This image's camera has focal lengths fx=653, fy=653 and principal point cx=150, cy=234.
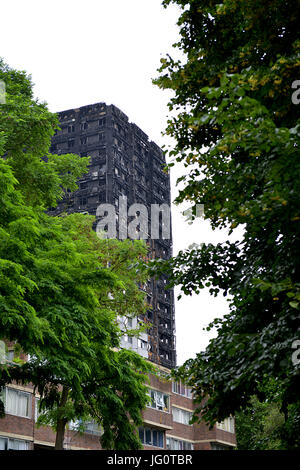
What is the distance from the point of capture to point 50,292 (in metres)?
17.9

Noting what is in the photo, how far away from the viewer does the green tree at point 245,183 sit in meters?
8.84

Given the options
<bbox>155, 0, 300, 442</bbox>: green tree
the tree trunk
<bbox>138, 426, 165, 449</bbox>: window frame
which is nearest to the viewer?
<bbox>155, 0, 300, 442</bbox>: green tree

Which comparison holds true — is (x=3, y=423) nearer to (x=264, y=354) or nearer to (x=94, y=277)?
(x=94, y=277)

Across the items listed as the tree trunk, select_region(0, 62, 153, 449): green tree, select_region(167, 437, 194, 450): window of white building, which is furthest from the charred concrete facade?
select_region(0, 62, 153, 449): green tree

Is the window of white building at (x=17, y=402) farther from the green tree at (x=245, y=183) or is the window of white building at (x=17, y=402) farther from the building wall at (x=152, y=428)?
the green tree at (x=245, y=183)

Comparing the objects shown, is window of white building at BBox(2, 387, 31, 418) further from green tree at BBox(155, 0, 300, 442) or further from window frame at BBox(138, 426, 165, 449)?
green tree at BBox(155, 0, 300, 442)

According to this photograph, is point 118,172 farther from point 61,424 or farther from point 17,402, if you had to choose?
point 61,424

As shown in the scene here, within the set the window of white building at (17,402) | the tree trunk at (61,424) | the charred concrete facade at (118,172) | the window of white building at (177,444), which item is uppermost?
the charred concrete facade at (118,172)

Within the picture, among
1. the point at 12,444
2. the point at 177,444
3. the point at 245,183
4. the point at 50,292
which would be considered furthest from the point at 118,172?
the point at 245,183

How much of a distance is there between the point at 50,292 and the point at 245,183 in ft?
28.7

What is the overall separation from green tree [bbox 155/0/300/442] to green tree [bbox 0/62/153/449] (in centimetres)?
209

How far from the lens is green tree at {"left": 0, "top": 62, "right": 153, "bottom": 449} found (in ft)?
53.4

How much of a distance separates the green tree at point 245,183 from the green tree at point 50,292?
6.87 feet

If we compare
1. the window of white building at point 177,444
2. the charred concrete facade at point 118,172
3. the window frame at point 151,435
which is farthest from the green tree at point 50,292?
the charred concrete facade at point 118,172
